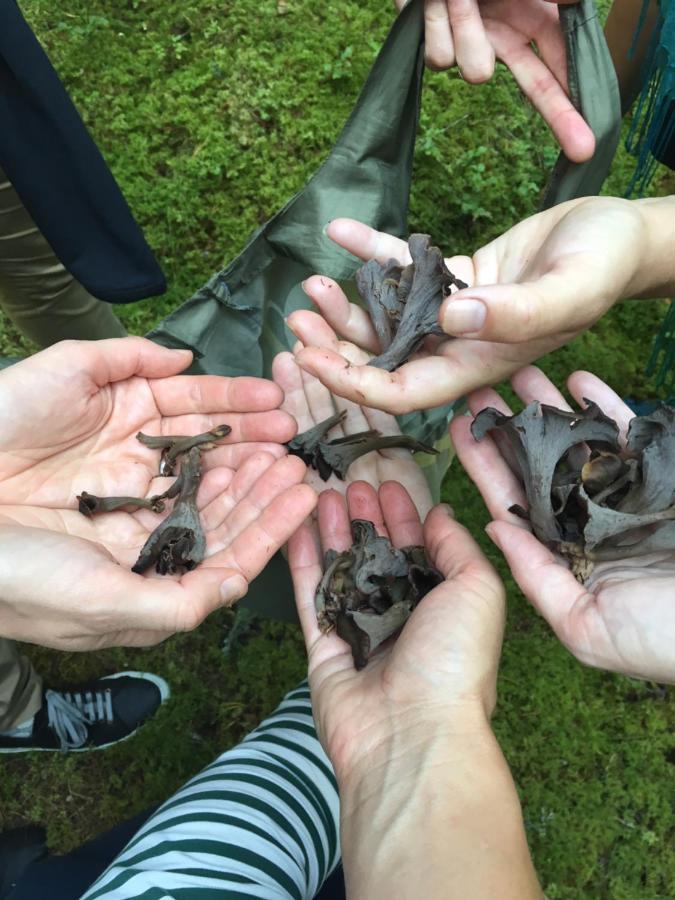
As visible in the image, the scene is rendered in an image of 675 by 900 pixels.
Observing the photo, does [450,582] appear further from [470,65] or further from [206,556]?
[470,65]

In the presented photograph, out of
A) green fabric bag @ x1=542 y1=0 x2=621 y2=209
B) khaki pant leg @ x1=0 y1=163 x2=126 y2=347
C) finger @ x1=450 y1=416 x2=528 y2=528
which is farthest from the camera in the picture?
khaki pant leg @ x1=0 y1=163 x2=126 y2=347

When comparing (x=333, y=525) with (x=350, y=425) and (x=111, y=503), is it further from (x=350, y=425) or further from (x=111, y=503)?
(x=111, y=503)

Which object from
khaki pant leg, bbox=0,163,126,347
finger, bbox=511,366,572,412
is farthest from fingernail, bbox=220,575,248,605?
khaki pant leg, bbox=0,163,126,347

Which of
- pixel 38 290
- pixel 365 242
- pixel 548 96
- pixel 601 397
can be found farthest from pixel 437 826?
pixel 38 290

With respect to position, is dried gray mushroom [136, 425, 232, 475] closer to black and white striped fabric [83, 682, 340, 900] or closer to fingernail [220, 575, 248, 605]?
fingernail [220, 575, 248, 605]

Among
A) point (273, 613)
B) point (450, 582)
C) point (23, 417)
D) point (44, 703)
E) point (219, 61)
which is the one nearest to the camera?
point (450, 582)

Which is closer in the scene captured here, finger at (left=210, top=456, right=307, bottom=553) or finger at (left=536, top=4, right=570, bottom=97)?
finger at (left=210, top=456, right=307, bottom=553)

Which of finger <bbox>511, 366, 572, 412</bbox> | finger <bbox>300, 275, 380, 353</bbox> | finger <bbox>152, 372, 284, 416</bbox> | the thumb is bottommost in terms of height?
finger <bbox>511, 366, 572, 412</bbox>

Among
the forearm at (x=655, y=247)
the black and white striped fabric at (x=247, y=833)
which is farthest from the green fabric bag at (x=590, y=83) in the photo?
the black and white striped fabric at (x=247, y=833)

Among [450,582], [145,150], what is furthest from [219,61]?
[450,582]
